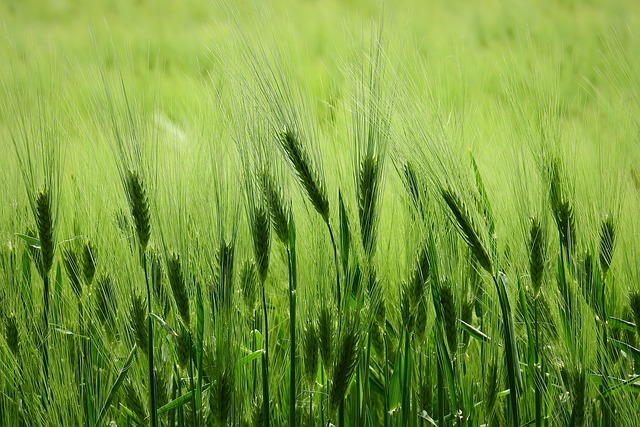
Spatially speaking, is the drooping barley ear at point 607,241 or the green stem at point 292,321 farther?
the drooping barley ear at point 607,241

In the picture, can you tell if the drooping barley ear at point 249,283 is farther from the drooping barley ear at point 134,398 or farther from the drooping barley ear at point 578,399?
the drooping barley ear at point 578,399

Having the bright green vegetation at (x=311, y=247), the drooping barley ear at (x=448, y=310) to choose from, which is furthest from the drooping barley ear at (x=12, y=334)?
the drooping barley ear at (x=448, y=310)

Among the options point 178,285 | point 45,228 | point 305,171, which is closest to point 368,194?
point 305,171

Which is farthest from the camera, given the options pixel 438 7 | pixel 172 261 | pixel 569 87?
pixel 438 7

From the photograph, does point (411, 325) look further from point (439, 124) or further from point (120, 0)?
point (120, 0)

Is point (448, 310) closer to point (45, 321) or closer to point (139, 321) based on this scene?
point (139, 321)

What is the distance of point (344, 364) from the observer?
439 millimetres

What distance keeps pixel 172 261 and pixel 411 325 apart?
0.18m

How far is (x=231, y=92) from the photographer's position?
0.52 m

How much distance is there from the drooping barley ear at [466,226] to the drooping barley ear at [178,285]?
0.64ft

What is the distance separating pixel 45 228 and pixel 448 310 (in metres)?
0.31

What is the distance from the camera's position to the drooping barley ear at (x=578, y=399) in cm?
44

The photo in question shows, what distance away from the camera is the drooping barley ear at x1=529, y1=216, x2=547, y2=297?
469mm

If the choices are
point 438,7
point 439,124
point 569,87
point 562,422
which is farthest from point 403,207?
point 438,7
